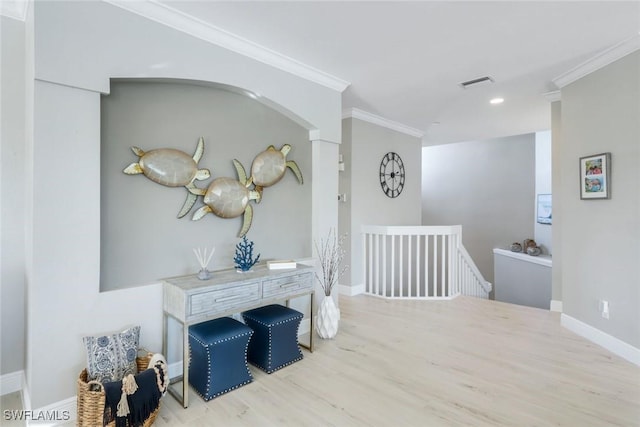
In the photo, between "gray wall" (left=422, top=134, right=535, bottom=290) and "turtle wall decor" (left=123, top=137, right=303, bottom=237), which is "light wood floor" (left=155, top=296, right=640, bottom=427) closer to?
"turtle wall decor" (left=123, top=137, right=303, bottom=237)

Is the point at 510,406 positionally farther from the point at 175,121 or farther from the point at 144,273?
the point at 175,121

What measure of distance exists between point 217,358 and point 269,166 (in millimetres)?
1609

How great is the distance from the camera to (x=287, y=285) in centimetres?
269

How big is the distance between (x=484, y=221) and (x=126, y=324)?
305 inches

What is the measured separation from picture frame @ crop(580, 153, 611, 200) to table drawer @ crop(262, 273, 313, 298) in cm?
272

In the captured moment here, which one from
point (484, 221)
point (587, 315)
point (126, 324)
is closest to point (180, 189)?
point (126, 324)

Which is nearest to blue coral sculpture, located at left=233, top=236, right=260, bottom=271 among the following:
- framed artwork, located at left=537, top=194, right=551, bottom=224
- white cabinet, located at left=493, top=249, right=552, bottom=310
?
white cabinet, located at left=493, top=249, right=552, bottom=310

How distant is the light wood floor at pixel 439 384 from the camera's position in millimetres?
1980

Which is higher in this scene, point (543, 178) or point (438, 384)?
point (543, 178)

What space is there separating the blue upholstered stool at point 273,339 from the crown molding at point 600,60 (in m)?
3.45

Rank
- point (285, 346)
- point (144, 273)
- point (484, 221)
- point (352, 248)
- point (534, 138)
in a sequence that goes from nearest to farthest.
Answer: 1. point (144, 273)
2. point (285, 346)
3. point (352, 248)
4. point (534, 138)
5. point (484, 221)

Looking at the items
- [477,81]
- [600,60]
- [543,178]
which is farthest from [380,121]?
[543,178]

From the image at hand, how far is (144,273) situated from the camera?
2301 mm

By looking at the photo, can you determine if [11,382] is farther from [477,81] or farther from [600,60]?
[600,60]
